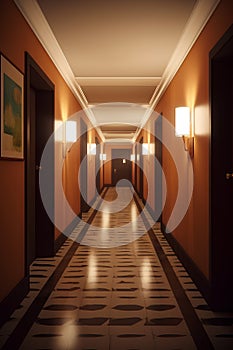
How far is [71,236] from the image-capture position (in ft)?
26.1

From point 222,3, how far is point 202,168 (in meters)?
1.54

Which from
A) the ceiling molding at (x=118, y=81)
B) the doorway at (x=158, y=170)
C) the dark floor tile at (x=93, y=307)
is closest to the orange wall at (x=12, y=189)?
the dark floor tile at (x=93, y=307)

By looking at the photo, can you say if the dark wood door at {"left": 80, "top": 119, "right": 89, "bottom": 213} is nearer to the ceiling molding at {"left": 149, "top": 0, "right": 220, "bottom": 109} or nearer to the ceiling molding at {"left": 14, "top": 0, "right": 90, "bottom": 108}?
the ceiling molding at {"left": 14, "top": 0, "right": 90, "bottom": 108}

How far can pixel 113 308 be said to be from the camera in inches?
155

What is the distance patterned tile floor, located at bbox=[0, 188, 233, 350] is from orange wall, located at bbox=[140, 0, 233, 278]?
434 mm

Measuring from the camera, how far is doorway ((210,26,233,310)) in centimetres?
383

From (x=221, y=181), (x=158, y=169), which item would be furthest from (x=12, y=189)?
(x=158, y=169)

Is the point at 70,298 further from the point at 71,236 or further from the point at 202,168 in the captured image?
the point at 71,236

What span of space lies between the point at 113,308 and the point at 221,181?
1.45m

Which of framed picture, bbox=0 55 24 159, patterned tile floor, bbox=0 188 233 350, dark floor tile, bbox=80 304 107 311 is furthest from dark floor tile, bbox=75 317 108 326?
framed picture, bbox=0 55 24 159

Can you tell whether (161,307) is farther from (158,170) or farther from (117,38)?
(158,170)

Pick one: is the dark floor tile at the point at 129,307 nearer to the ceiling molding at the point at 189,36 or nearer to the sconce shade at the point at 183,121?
the sconce shade at the point at 183,121

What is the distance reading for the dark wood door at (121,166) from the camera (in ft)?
88.0

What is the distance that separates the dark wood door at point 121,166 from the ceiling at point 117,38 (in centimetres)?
1806
